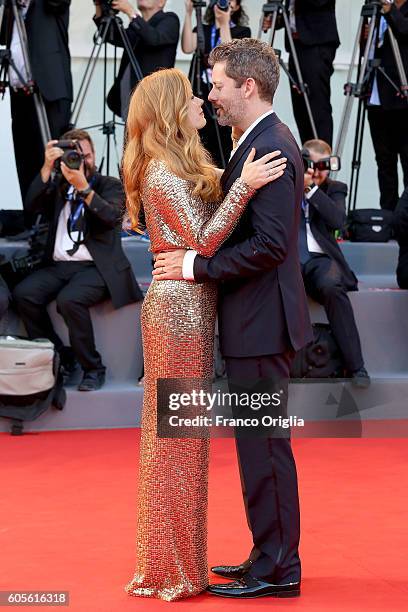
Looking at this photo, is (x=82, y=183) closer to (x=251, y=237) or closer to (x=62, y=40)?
(x=62, y=40)

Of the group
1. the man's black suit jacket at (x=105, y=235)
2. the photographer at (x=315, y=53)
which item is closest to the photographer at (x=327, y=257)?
the man's black suit jacket at (x=105, y=235)

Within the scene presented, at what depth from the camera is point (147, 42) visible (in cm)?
729

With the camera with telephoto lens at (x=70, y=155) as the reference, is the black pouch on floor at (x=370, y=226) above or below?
below

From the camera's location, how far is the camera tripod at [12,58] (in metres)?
6.86

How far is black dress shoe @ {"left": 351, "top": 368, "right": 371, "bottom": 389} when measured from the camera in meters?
6.18

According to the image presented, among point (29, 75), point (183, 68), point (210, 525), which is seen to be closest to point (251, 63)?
point (210, 525)

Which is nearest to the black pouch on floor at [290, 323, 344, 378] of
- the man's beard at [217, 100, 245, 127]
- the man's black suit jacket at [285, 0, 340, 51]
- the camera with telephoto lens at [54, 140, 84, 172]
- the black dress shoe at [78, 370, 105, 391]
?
the black dress shoe at [78, 370, 105, 391]

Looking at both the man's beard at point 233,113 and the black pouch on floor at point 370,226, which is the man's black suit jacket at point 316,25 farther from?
the man's beard at point 233,113

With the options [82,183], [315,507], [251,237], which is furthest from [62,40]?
[251,237]

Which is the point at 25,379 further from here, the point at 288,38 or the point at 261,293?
the point at 288,38

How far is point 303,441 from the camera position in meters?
5.82

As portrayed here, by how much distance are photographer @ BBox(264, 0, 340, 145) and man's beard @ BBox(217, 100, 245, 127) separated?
14.8ft

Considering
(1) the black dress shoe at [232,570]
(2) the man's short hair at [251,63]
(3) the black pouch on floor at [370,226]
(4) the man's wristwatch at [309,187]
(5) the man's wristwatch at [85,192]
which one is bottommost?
(1) the black dress shoe at [232,570]

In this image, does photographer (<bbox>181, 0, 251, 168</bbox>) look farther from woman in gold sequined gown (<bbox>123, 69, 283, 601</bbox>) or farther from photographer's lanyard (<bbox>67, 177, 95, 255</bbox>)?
woman in gold sequined gown (<bbox>123, 69, 283, 601</bbox>)
